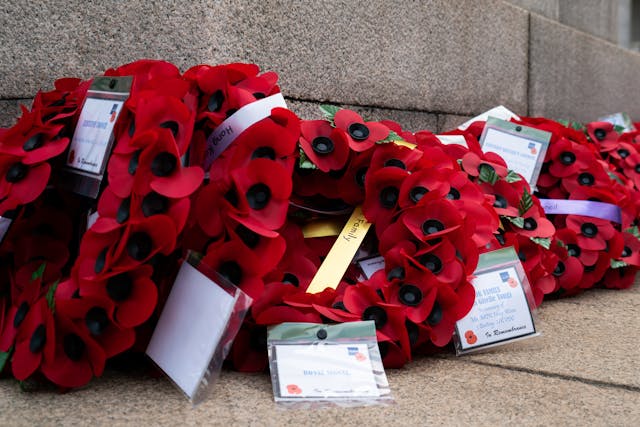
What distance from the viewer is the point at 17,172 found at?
1.83 meters

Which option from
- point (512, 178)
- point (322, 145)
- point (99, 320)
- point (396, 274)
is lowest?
point (512, 178)

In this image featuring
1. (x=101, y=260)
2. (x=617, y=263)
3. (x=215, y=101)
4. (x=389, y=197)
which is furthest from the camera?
(x=617, y=263)

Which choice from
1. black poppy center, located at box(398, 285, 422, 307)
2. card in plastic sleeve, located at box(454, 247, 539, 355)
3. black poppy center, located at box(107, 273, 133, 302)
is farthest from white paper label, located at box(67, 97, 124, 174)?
card in plastic sleeve, located at box(454, 247, 539, 355)

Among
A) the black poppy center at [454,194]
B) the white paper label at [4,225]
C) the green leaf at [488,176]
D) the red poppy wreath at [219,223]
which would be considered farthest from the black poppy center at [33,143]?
the green leaf at [488,176]

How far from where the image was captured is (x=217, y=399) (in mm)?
1617

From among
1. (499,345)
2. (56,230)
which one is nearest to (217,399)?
(56,230)

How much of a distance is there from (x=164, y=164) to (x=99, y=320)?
14.4 inches

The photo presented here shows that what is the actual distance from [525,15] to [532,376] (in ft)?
11.8

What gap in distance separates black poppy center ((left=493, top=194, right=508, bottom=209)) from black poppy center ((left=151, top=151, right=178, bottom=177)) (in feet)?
3.84

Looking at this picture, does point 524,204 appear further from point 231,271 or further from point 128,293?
point 128,293

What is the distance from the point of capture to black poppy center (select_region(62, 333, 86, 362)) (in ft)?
5.28

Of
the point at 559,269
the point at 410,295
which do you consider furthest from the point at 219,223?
the point at 559,269

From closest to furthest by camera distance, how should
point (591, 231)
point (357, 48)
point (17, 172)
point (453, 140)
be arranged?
point (17, 172) < point (453, 140) < point (591, 231) < point (357, 48)

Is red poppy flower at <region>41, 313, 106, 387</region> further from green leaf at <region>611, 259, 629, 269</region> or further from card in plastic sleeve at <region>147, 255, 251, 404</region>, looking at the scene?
green leaf at <region>611, 259, 629, 269</region>
